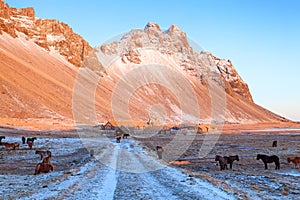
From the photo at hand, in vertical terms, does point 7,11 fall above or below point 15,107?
above

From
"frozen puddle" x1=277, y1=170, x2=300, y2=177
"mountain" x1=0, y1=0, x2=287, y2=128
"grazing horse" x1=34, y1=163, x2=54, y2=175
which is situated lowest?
"grazing horse" x1=34, y1=163, x2=54, y2=175

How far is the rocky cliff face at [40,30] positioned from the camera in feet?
517

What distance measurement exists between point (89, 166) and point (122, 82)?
158747 mm

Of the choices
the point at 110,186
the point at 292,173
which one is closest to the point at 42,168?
the point at 110,186

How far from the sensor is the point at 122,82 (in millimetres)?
177875

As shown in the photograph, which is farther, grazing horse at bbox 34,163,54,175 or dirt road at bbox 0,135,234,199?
grazing horse at bbox 34,163,54,175

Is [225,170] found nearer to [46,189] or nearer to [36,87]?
[46,189]

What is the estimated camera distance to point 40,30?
17788 cm

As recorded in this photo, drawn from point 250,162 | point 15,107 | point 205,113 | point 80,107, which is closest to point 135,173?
point 250,162

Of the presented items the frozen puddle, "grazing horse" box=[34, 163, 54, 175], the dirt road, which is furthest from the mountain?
the frozen puddle

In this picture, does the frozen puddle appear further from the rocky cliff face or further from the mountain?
the rocky cliff face

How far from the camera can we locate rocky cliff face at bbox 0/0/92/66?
517ft

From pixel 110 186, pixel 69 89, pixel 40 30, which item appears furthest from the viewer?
pixel 40 30

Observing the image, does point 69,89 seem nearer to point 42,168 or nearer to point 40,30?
point 40,30
